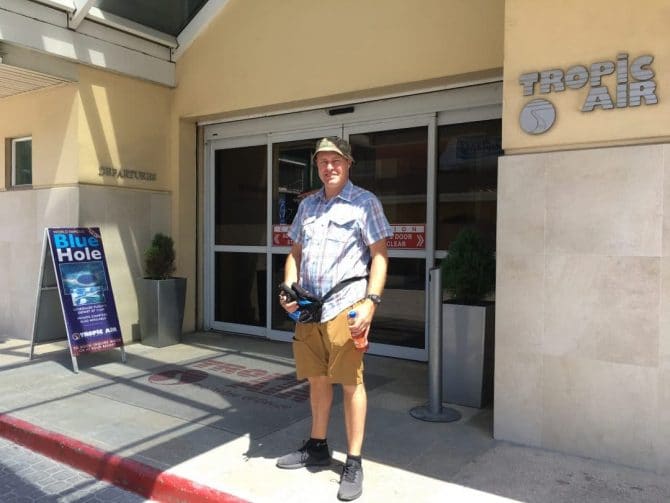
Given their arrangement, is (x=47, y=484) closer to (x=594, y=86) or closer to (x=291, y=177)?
(x=594, y=86)

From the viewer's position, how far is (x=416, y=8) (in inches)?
216

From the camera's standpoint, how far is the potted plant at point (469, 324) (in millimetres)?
4602

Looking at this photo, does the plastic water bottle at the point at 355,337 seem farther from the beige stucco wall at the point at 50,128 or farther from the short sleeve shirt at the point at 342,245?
the beige stucco wall at the point at 50,128

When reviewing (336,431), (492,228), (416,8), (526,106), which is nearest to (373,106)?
(416,8)

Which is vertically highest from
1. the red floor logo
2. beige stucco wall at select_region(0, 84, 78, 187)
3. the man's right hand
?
Result: beige stucco wall at select_region(0, 84, 78, 187)

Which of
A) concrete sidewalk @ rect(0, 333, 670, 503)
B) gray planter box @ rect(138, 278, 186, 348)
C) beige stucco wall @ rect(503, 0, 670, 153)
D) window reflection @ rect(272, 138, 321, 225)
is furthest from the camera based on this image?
window reflection @ rect(272, 138, 321, 225)

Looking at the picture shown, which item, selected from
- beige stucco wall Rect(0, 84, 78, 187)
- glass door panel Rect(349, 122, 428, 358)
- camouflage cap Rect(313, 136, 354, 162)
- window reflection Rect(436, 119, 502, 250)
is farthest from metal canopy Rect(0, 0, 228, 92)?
camouflage cap Rect(313, 136, 354, 162)

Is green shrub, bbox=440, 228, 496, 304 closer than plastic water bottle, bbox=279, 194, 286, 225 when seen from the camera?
Yes

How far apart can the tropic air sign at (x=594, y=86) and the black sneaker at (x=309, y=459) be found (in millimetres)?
2460

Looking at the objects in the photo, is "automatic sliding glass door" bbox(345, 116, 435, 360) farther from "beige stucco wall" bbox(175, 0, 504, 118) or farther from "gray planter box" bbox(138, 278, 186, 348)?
"gray planter box" bbox(138, 278, 186, 348)

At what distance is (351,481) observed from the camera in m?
3.16

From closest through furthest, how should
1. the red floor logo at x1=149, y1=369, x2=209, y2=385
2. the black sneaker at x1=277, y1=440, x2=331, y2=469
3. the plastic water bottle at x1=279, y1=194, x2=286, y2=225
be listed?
1. the black sneaker at x1=277, y1=440, x2=331, y2=469
2. the red floor logo at x1=149, y1=369, x2=209, y2=385
3. the plastic water bottle at x1=279, y1=194, x2=286, y2=225

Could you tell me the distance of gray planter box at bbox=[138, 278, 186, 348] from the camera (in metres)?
6.73

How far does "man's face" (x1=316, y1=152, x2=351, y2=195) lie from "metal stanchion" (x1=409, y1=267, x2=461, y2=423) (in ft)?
4.27
